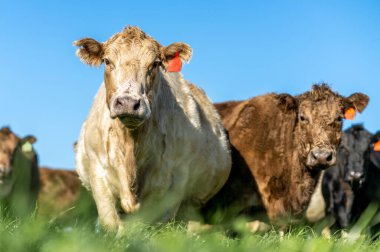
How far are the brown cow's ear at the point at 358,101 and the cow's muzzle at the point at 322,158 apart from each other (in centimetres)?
126

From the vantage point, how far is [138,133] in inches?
293

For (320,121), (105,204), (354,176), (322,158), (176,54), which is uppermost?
→ (176,54)

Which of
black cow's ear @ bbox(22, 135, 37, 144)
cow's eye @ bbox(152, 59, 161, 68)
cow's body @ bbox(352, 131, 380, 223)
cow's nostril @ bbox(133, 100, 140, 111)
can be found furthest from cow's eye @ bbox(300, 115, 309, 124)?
black cow's ear @ bbox(22, 135, 37, 144)

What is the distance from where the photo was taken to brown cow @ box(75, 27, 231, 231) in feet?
23.5

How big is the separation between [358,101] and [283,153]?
4.16ft

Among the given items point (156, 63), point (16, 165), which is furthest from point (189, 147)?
point (16, 165)

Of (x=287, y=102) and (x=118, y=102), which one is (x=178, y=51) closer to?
(x=118, y=102)

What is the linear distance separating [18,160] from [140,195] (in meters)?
7.26

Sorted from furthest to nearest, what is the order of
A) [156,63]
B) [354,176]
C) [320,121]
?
[354,176] < [320,121] < [156,63]

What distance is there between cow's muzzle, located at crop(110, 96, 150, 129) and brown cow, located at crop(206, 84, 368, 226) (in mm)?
3238

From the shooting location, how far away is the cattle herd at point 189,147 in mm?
7422

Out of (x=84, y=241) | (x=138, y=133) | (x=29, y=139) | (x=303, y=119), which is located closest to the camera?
(x=84, y=241)

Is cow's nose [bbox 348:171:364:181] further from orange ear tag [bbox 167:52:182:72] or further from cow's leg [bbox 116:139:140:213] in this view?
cow's leg [bbox 116:139:140:213]

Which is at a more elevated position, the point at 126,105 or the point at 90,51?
the point at 90,51
